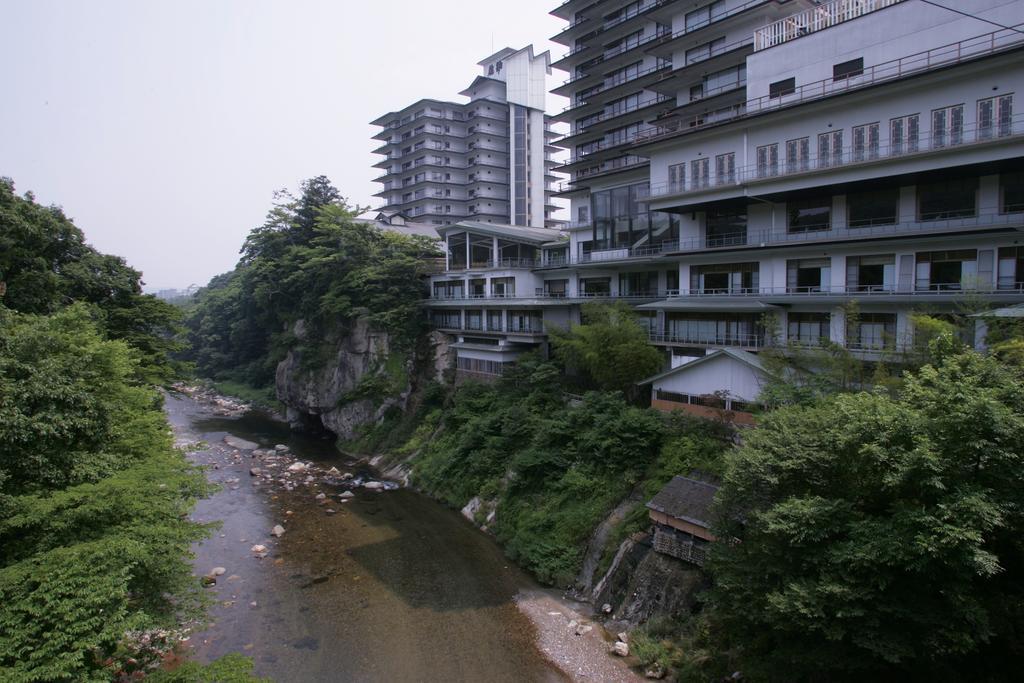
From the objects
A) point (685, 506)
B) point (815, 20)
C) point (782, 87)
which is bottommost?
point (685, 506)

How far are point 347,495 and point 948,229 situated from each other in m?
27.1

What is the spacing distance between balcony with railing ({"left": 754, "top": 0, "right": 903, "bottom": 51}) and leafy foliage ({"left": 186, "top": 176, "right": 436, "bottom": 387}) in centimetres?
2413

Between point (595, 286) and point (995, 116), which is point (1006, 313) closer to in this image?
point (995, 116)

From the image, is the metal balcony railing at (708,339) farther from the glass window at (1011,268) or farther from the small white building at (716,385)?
the glass window at (1011,268)

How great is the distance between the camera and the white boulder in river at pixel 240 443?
3753cm

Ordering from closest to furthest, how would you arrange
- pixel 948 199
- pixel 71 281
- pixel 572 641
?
pixel 572 641, pixel 948 199, pixel 71 281

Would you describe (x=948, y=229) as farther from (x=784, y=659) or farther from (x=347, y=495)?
(x=347, y=495)

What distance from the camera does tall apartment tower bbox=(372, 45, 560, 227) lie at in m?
65.8

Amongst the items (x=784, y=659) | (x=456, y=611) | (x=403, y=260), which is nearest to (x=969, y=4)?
(x=784, y=659)

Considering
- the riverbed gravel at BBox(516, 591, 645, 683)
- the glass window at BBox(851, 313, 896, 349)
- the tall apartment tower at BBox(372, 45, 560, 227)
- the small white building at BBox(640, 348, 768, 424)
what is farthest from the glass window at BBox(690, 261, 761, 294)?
the tall apartment tower at BBox(372, 45, 560, 227)

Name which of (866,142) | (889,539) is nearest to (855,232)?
(866,142)

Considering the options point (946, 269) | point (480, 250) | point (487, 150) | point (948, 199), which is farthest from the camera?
point (487, 150)

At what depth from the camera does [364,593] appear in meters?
18.6

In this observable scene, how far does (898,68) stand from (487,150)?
50.5m
